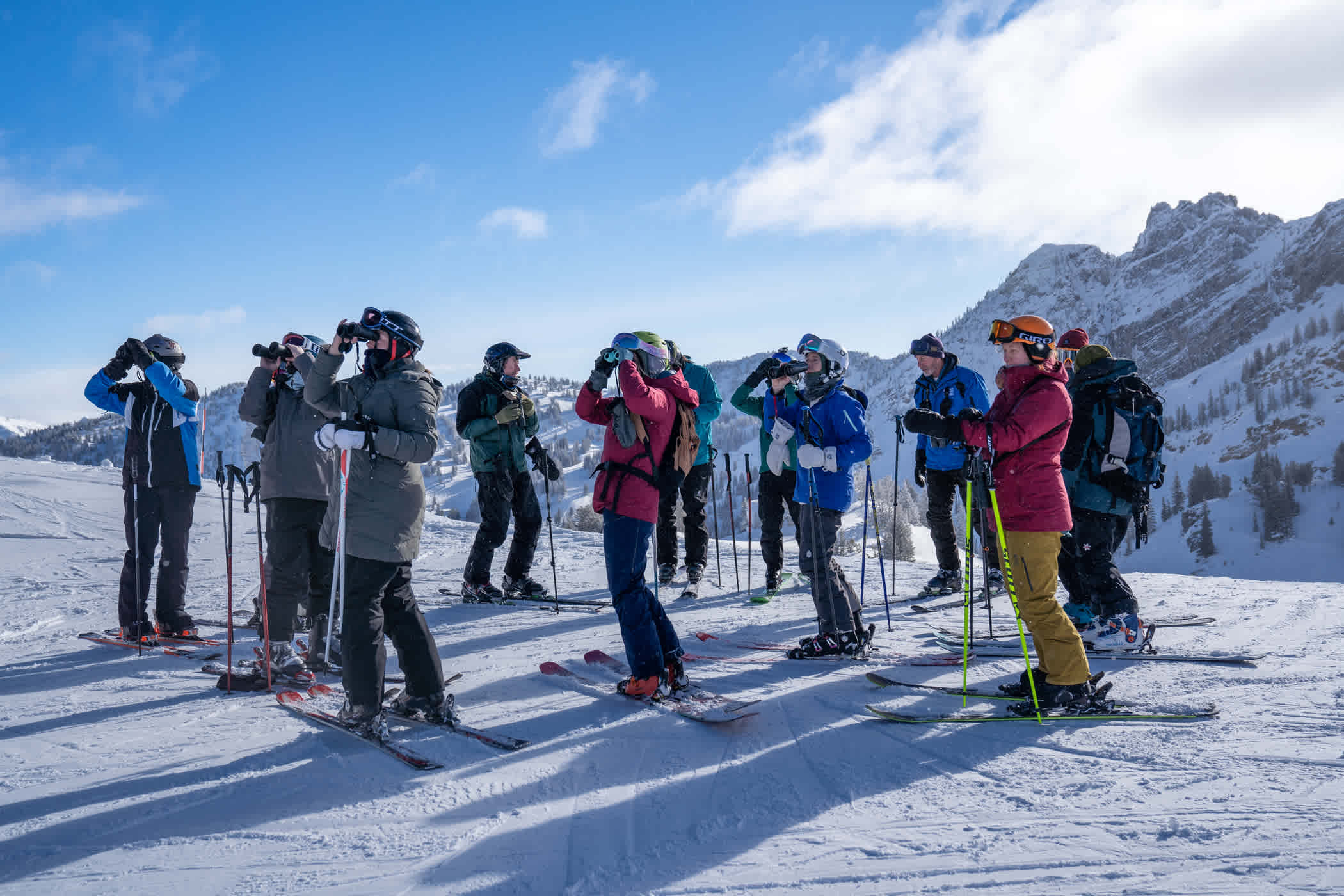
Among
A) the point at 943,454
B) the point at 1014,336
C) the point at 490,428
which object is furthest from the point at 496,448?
the point at 1014,336

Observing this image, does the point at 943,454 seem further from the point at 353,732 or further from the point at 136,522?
the point at 136,522

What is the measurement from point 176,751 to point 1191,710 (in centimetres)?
512

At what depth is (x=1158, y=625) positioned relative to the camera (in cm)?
628

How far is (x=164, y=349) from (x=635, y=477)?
4205 millimetres

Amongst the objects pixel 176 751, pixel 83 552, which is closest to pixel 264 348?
pixel 176 751

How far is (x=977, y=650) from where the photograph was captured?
548cm

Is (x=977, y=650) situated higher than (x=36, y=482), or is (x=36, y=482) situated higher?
(x=36, y=482)

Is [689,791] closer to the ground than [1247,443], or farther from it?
closer to the ground

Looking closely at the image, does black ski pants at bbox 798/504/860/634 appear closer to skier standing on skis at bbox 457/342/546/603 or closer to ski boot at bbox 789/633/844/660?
ski boot at bbox 789/633/844/660

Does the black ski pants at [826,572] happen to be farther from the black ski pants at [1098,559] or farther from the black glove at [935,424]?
the black ski pants at [1098,559]

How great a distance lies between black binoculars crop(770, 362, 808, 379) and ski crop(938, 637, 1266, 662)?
2393 mm

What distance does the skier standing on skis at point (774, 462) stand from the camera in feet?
19.6

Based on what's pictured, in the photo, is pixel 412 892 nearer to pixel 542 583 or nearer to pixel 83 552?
pixel 542 583

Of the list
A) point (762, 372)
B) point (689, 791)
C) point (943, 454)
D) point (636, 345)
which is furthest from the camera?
point (943, 454)
